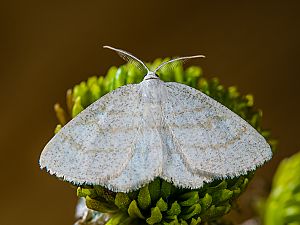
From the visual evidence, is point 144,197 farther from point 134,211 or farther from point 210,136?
point 210,136

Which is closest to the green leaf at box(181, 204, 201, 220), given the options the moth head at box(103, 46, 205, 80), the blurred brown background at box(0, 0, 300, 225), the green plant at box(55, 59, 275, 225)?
the green plant at box(55, 59, 275, 225)

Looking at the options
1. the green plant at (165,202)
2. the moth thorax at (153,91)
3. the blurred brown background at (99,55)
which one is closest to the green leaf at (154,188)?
the green plant at (165,202)

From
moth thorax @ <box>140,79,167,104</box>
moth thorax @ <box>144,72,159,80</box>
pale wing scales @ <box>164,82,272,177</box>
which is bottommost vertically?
pale wing scales @ <box>164,82,272,177</box>

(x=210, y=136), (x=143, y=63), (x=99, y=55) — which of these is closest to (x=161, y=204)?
(x=210, y=136)

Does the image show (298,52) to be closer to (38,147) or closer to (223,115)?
(38,147)

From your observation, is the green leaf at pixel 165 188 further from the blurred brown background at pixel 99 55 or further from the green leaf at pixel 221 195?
the blurred brown background at pixel 99 55

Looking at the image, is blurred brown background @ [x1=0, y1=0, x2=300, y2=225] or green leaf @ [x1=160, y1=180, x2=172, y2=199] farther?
blurred brown background @ [x1=0, y1=0, x2=300, y2=225]

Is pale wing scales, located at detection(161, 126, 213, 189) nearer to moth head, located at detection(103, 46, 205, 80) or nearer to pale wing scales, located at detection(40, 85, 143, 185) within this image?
pale wing scales, located at detection(40, 85, 143, 185)

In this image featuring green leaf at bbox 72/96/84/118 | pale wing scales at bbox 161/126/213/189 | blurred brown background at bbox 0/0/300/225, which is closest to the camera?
pale wing scales at bbox 161/126/213/189
